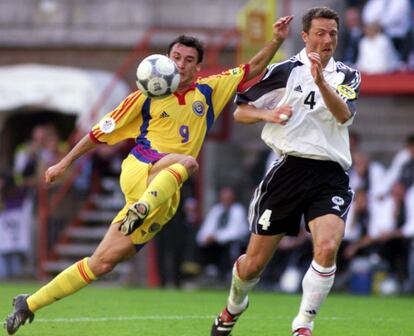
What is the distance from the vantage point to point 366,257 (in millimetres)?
18031

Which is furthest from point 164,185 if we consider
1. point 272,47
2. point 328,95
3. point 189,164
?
point 272,47

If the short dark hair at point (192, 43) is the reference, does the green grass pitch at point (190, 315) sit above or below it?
below

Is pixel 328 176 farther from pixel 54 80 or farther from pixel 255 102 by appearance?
pixel 54 80

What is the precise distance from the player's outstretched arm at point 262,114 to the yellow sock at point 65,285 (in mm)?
1630

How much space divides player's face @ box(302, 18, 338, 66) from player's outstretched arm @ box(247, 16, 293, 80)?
1.83 ft

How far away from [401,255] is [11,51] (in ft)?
36.2

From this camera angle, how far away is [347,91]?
9.07 metres

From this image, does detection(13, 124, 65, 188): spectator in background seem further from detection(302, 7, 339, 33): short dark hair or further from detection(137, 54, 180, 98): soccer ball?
detection(302, 7, 339, 33): short dark hair

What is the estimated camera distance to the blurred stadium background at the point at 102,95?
70.4ft

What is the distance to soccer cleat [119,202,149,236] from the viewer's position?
353 inches

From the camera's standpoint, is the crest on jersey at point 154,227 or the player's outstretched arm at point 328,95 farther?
the crest on jersey at point 154,227

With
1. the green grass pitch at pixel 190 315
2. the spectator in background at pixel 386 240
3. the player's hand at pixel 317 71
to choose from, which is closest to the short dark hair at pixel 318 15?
the player's hand at pixel 317 71

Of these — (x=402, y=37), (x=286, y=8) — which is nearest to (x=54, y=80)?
(x=286, y=8)

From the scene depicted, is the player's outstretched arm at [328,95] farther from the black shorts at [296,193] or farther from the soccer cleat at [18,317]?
the soccer cleat at [18,317]
